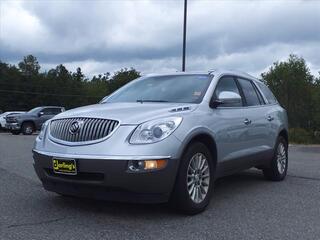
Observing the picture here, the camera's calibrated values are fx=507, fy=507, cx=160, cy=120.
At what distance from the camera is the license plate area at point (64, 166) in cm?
532

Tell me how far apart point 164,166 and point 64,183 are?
3.70ft

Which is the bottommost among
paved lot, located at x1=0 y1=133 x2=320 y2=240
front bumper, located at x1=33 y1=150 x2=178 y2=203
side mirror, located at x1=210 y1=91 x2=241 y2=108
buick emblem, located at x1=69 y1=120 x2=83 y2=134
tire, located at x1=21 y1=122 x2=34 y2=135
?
tire, located at x1=21 y1=122 x2=34 y2=135

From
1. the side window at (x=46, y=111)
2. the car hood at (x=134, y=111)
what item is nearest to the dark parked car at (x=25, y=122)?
the side window at (x=46, y=111)

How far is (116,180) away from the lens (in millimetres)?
5137

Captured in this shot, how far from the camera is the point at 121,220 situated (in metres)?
5.41

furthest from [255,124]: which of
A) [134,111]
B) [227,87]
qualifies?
[134,111]

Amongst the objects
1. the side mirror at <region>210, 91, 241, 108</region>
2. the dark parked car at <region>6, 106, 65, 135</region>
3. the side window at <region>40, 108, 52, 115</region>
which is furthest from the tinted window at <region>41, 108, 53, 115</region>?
the side mirror at <region>210, 91, 241, 108</region>

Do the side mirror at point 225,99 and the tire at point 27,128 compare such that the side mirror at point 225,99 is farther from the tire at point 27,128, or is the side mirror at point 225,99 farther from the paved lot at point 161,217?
the tire at point 27,128

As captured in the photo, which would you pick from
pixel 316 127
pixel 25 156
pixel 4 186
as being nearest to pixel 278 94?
pixel 316 127

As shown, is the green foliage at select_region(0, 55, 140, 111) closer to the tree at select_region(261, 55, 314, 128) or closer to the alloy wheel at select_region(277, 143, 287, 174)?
the tree at select_region(261, 55, 314, 128)

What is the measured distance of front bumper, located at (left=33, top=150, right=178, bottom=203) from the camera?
5129 millimetres

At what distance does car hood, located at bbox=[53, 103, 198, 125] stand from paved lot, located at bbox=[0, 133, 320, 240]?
3.57ft

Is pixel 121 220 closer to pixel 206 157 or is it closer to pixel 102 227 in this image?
pixel 102 227

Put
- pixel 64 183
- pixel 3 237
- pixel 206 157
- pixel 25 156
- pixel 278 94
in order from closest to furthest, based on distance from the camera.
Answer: pixel 3 237, pixel 64 183, pixel 206 157, pixel 25 156, pixel 278 94
